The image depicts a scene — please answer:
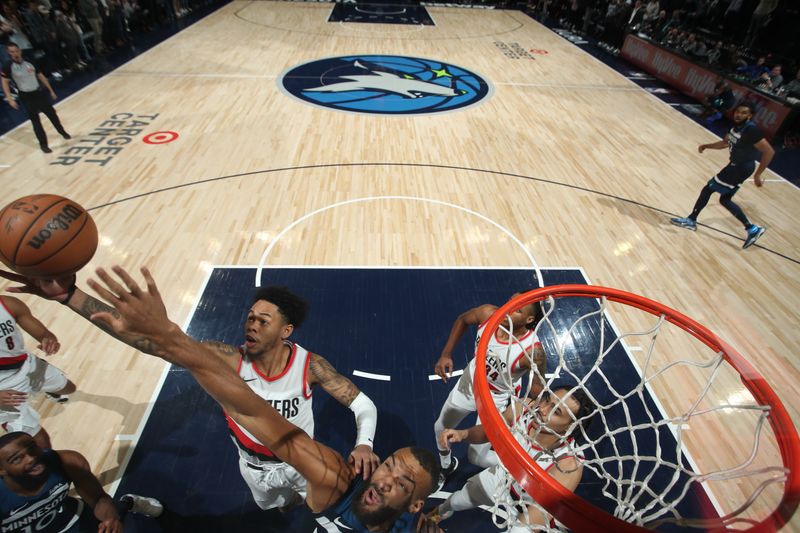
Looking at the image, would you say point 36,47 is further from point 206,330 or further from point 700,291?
point 700,291

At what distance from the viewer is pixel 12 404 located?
2822 mm

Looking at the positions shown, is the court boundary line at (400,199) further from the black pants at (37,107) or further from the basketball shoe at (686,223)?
the black pants at (37,107)

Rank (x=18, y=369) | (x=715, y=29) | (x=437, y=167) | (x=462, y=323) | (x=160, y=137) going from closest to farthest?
(x=18, y=369) → (x=462, y=323) → (x=437, y=167) → (x=160, y=137) → (x=715, y=29)

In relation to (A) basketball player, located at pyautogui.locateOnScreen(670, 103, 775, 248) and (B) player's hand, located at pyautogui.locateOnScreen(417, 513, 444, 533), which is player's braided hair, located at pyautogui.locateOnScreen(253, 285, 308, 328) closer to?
(B) player's hand, located at pyautogui.locateOnScreen(417, 513, 444, 533)

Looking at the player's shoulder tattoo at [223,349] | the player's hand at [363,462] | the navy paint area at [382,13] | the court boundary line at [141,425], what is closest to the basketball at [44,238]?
the player's shoulder tattoo at [223,349]

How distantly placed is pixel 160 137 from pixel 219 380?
7.85 m

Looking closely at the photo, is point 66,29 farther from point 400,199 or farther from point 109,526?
point 109,526

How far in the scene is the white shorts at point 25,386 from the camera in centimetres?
287

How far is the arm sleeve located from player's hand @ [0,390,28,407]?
222cm

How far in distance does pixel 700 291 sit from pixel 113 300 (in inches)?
238

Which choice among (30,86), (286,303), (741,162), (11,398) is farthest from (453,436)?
(30,86)

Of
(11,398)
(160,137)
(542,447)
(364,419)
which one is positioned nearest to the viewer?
(542,447)

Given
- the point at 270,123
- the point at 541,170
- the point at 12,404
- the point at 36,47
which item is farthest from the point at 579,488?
the point at 36,47

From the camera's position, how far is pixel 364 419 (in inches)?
98.7
